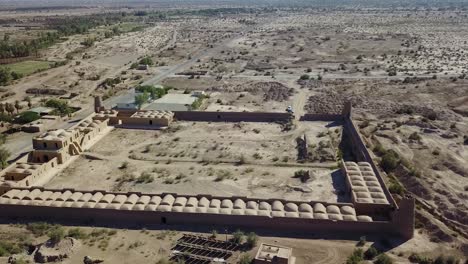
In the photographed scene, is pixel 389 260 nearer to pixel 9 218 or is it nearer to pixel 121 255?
pixel 121 255

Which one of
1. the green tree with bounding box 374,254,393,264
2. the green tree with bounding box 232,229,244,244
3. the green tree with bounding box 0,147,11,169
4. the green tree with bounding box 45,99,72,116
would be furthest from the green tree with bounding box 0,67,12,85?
the green tree with bounding box 374,254,393,264

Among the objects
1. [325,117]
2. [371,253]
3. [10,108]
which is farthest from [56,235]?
[10,108]

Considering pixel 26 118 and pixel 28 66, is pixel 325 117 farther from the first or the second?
pixel 28 66

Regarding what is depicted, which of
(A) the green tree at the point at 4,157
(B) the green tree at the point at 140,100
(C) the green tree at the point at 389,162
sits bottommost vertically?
(A) the green tree at the point at 4,157

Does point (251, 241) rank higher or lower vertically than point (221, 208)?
lower

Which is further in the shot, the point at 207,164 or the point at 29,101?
the point at 29,101

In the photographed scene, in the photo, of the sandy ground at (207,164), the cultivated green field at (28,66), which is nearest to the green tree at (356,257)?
the sandy ground at (207,164)

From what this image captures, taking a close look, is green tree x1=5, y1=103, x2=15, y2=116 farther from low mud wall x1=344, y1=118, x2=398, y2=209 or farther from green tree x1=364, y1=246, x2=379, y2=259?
green tree x1=364, y1=246, x2=379, y2=259

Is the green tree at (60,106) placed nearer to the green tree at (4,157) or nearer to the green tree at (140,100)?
the green tree at (140,100)
